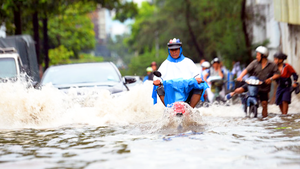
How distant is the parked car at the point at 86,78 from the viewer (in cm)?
1254

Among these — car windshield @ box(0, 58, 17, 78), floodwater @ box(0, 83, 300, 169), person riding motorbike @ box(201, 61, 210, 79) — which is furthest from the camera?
person riding motorbike @ box(201, 61, 210, 79)

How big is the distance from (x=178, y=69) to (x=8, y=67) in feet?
21.0

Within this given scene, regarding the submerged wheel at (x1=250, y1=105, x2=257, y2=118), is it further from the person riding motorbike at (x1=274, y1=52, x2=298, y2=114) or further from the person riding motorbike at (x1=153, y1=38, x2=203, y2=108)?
the person riding motorbike at (x1=153, y1=38, x2=203, y2=108)

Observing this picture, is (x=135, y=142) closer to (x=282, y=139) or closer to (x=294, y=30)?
(x=282, y=139)

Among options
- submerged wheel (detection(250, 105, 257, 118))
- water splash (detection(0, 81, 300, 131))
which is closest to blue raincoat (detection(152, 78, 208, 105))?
water splash (detection(0, 81, 300, 131))

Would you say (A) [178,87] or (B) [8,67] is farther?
(B) [8,67]

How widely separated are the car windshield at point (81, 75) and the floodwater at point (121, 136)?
72cm

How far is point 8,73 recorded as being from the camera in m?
14.5

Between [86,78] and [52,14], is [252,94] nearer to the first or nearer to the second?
[86,78]

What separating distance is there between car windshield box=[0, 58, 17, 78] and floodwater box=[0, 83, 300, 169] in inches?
81.5

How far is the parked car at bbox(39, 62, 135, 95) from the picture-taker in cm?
1254

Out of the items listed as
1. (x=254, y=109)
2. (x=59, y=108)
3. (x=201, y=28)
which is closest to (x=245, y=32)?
(x=201, y=28)

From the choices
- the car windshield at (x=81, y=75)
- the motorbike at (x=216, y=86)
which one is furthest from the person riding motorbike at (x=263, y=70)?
the motorbike at (x=216, y=86)

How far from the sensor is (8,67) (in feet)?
48.1
